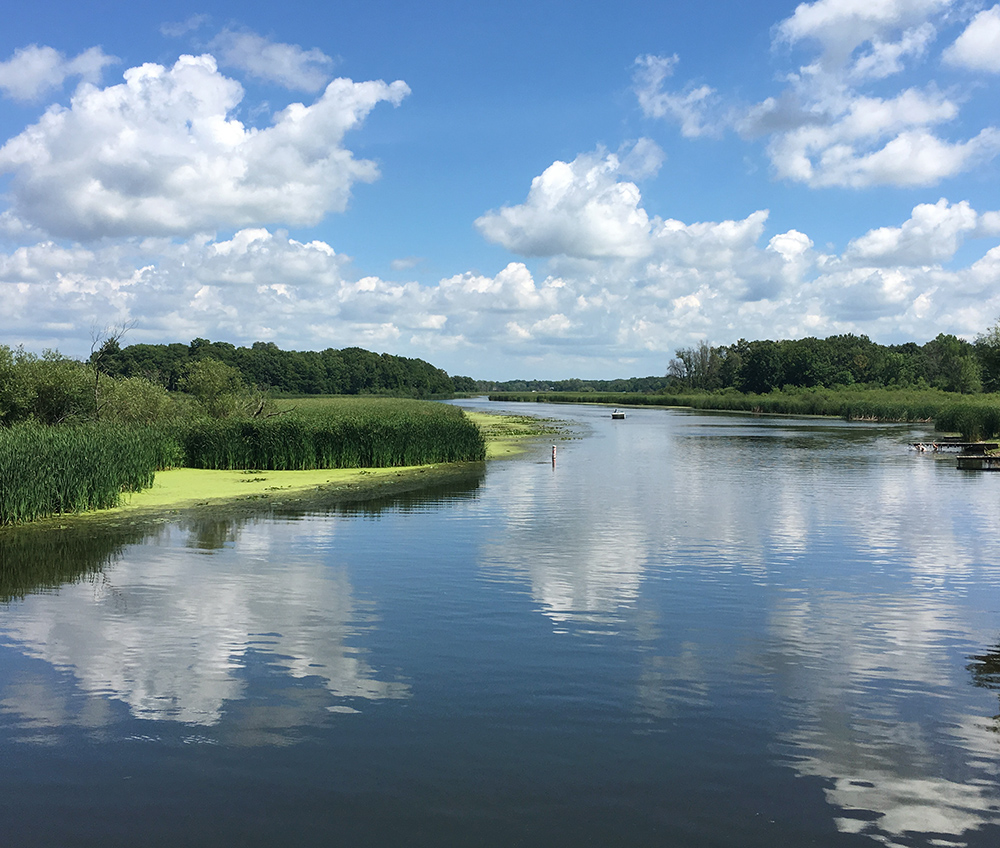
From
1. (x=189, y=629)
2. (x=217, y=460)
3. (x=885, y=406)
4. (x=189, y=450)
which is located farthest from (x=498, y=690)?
(x=885, y=406)

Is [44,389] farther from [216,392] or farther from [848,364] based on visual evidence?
[848,364]

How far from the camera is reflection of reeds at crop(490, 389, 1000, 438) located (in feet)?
196

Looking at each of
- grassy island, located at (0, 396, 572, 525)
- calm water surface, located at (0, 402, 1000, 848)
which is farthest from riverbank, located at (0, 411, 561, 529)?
calm water surface, located at (0, 402, 1000, 848)

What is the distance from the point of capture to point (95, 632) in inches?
487

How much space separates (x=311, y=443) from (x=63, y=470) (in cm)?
1400

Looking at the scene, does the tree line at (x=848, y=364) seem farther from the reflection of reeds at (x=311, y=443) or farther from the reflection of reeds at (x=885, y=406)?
the reflection of reeds at (x=311, y=443)

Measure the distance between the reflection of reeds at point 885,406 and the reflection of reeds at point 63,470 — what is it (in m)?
57.2

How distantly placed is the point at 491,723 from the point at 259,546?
12100 millimetres

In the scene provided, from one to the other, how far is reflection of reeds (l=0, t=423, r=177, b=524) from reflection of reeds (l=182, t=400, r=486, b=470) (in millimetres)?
7969

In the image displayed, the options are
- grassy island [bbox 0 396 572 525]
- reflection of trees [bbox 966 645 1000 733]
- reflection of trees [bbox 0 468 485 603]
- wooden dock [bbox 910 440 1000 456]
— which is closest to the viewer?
reflection of trees [bbox 966 645 1000 733]

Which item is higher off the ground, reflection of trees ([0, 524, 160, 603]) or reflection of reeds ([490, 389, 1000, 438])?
reflection of reeds ([490, 389, 1000, 438])

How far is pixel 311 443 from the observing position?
120 ft

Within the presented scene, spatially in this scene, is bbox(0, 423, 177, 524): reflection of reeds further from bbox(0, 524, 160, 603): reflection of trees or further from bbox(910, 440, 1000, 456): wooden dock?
bbox(910, 440, 1000, 456): wooden dock

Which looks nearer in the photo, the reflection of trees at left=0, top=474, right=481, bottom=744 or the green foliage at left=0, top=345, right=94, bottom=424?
the reflection of trees at left=0, top=474, right=481, bottom=744
